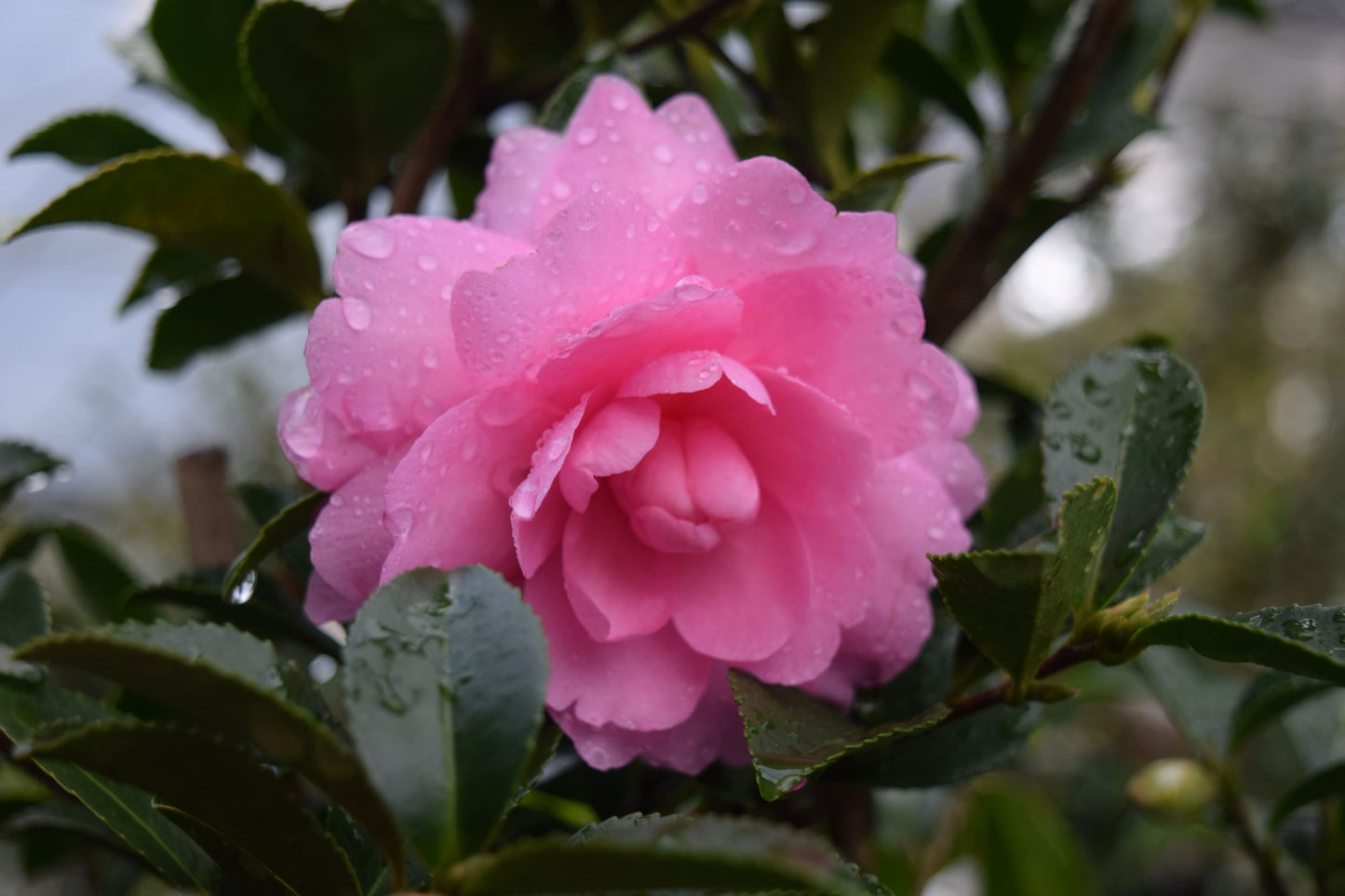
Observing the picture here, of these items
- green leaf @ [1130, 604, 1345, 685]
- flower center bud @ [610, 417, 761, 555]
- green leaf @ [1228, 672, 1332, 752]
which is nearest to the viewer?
green leaf @ [1130, 604, 1345, 685]

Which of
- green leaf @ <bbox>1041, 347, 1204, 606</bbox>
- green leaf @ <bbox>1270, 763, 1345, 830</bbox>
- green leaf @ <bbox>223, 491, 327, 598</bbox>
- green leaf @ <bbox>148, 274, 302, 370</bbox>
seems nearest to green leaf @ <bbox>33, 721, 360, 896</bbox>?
green leaf @ <bbox>223, 491, 327, 598</bbox>

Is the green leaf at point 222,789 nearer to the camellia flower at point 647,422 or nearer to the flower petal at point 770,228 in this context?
the camellia flower at point 647,422

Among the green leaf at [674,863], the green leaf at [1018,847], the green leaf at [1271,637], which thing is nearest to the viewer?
the green leaf at [674,863]

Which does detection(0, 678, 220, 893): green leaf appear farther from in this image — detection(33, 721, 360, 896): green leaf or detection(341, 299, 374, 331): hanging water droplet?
detection(341, 299, 374, 331): hanging water droplet

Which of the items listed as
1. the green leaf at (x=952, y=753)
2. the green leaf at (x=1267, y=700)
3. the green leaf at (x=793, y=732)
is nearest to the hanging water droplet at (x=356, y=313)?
the green leaf at (x=793, y=732)

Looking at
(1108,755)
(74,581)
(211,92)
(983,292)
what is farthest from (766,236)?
(1108,755)

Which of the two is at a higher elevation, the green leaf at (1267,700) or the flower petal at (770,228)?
the flower petal at (770,228)

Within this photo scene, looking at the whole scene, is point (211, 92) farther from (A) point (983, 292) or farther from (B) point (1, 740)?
(A) point (983, 292)

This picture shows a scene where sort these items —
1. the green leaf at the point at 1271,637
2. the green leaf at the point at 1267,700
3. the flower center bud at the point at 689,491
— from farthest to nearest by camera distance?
the green leaf at the point at 1267,700 < the flower center bud at the point at 689,491 < the green leaf at the point at 1271,637

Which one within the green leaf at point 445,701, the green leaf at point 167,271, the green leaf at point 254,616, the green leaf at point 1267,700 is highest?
the green leaf at point 445,701

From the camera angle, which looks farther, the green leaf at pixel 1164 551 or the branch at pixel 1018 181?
the branch at pixel 1018 181

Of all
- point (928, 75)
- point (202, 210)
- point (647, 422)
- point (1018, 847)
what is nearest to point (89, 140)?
point (202, 210)
